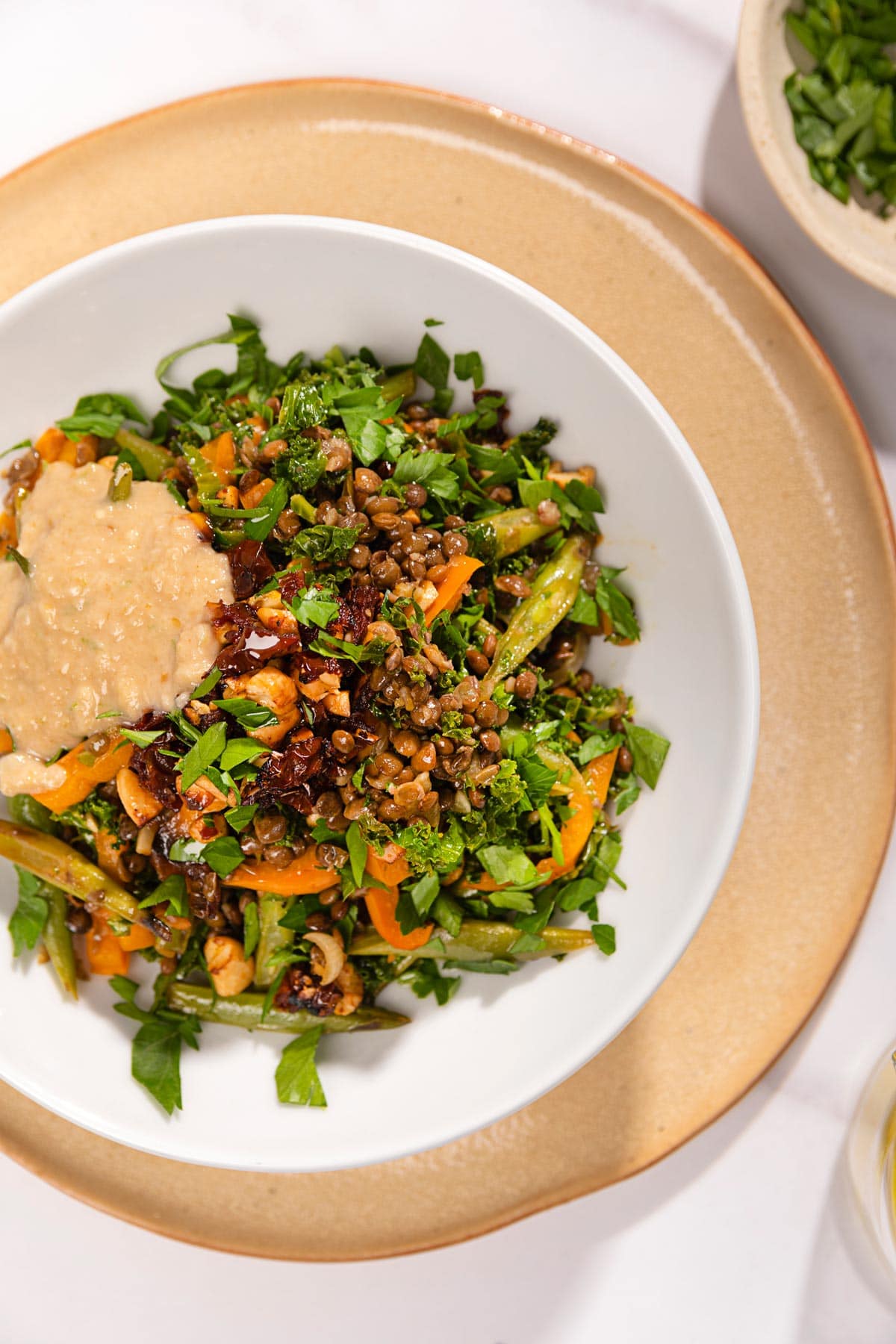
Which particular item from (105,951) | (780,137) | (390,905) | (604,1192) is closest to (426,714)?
(390,905)

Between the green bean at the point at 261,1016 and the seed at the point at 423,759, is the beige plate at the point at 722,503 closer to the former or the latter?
the green bean at the point at 261,1016

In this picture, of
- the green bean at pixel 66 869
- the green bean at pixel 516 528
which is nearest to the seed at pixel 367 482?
the green bean at pixel 516 528

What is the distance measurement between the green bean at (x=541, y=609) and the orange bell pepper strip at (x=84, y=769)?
122cm

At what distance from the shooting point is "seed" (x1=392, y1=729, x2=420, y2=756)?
2756mm

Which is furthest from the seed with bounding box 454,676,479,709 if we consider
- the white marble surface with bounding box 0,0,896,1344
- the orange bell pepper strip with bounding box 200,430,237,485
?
the white marble surface with bounding box 0,0,896,1344

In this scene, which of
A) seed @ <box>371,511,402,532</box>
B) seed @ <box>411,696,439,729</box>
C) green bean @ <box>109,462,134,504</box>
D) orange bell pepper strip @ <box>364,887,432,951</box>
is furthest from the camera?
orange bell pepper strip @ <box>364,887,432,951</box>

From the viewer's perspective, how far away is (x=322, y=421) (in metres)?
3.13

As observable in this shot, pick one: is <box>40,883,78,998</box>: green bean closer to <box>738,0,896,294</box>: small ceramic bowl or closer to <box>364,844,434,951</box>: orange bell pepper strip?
<box>364,844,434,951</box>: orange bell pepper strip

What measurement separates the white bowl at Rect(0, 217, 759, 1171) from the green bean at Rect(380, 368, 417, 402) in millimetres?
101

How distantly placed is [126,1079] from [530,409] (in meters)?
2.91

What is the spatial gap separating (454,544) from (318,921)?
143 centimetres

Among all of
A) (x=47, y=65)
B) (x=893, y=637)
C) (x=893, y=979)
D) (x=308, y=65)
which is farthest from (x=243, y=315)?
(x=893, y=979)

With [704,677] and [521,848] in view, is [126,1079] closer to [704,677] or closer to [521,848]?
[521,848]

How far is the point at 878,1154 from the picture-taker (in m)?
4.11
